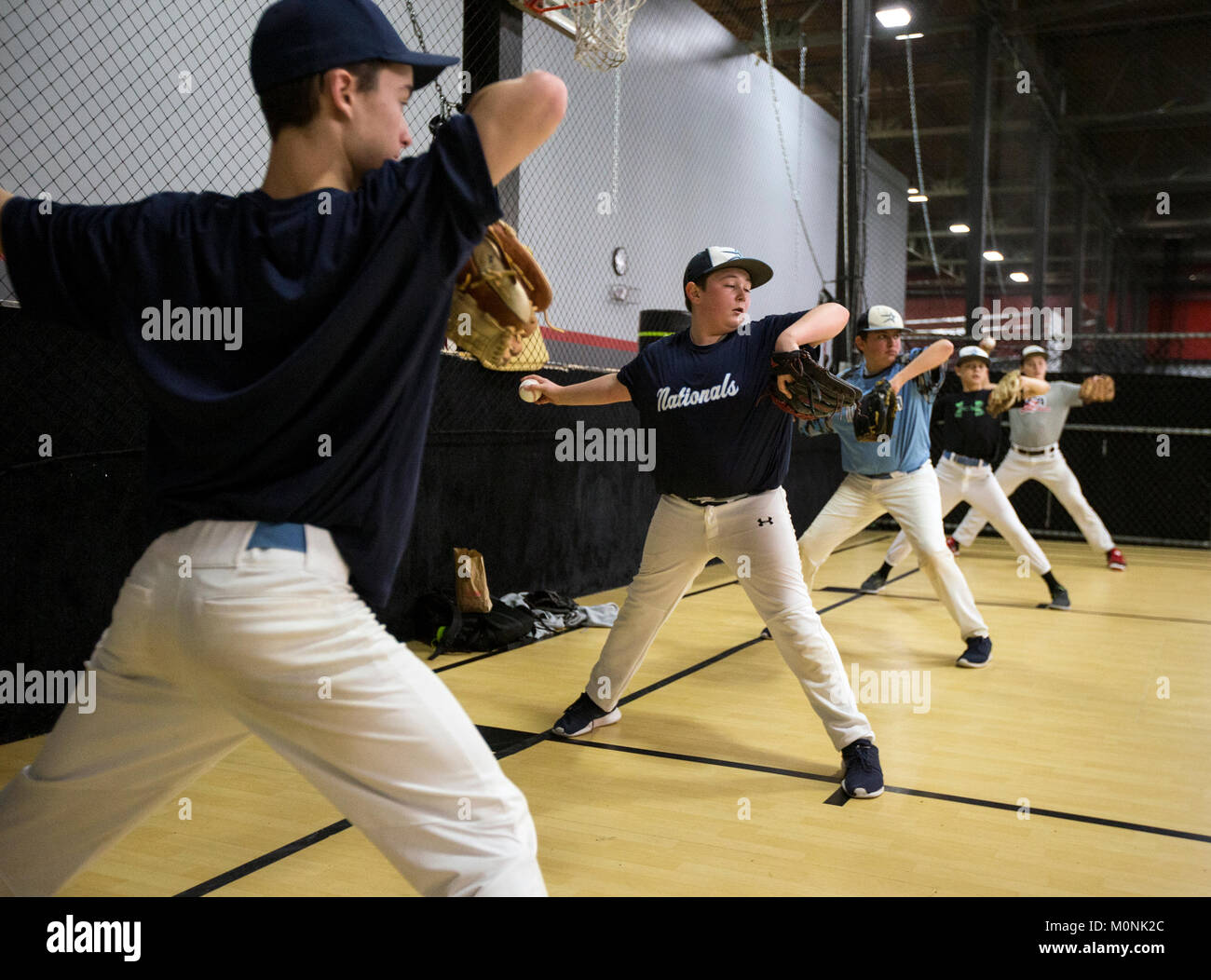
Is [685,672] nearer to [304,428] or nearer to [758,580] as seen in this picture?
[758,580]

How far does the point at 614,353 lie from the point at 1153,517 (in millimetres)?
7694

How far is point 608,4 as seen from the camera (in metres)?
6.66

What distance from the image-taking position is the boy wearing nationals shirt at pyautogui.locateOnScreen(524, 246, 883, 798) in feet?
12.4

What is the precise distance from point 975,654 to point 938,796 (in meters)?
2.26

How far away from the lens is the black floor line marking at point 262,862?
278 centimetres

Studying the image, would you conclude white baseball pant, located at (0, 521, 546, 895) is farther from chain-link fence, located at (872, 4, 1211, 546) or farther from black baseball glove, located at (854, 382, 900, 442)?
chain-link fence, located at (872, 4, 1211, 546)

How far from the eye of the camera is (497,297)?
1.78m

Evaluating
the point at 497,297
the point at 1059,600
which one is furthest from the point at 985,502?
the point at 497,297

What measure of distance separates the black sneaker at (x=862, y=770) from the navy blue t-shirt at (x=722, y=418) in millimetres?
1008

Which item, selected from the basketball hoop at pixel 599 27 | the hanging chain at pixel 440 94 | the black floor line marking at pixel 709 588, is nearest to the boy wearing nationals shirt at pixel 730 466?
the hanging chain at pixel 440 94
